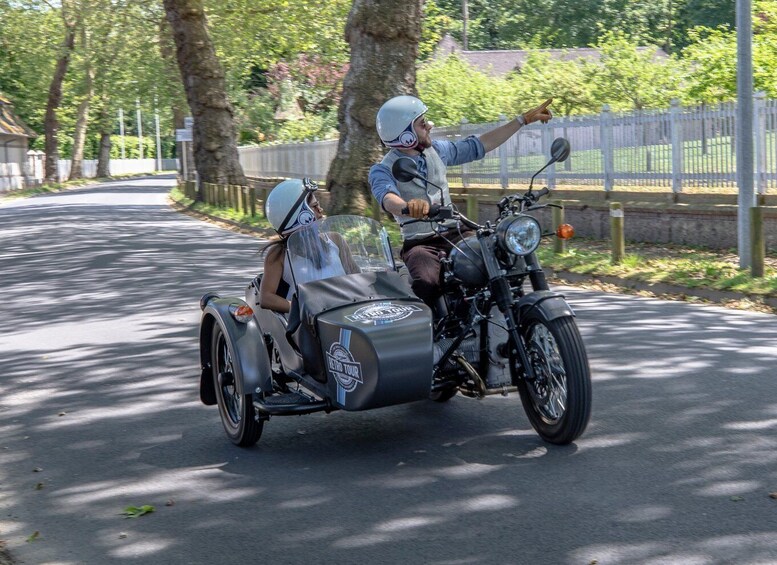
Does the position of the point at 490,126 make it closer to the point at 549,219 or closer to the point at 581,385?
the point at 549,219

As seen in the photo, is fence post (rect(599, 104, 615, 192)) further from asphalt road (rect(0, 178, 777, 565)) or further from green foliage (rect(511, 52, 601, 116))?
green foliage (rect(511, 52, 601, 116))

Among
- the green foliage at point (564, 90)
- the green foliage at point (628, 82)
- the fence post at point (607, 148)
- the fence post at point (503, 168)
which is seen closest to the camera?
the fence post at point (607, 148)

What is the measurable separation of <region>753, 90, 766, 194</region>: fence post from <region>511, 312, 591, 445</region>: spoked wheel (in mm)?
→ 10619

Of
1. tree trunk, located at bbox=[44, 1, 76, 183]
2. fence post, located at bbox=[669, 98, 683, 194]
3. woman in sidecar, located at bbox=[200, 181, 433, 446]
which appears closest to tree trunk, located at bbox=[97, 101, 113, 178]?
tree trunk, located at bbox=[44, 1, 76, 183]

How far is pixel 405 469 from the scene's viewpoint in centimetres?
575

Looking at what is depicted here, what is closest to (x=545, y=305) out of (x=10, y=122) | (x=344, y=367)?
(x=344, y=367)

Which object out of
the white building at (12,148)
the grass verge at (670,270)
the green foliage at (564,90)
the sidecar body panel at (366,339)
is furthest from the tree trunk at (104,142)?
the sidecar body panel at (366,339)

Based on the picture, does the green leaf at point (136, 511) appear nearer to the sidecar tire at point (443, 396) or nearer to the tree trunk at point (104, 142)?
the sidecar tire at point (443, 396)

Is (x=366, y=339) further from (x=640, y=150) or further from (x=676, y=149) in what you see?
(x=640, y=150)

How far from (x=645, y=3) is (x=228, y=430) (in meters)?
71.1

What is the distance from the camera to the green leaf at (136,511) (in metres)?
5.24

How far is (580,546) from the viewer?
4.48m

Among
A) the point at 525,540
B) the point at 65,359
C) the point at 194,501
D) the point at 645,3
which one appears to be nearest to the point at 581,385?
the point at 525,540

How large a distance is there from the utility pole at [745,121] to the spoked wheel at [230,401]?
772 centimetres
